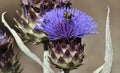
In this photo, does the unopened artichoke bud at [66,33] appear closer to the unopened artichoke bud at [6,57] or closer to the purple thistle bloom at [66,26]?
the purple thistle bloom at [66,26]

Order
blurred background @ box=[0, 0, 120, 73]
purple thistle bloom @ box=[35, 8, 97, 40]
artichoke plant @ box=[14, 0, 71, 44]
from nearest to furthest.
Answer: purple thistle bloom @ box=[35, 8, 97, 40], artichoke plant @ box=[14, 0, 71, 44], blurred background @ box=[0, 0, 120, 73]

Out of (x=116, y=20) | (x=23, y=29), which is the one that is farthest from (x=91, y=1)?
(x=23, y=29)

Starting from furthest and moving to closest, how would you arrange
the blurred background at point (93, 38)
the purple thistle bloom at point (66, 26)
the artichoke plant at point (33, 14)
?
the blurred background at point (93, 38), the artichoke plant at point (33, 14), the purple thistle bloom at point (66, 26)

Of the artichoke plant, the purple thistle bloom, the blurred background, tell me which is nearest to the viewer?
the purple thistle bloom

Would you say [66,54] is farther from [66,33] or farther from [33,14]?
[33,14]

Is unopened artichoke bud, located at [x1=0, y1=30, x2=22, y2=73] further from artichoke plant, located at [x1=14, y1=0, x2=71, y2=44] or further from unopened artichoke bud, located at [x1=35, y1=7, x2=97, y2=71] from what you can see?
unopened artichoke bud, located at [x1=35, y1=7, x2=97, y2=71]

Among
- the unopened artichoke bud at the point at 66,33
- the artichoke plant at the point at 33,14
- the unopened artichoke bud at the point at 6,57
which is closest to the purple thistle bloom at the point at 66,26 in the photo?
the unopened artichoke bud at the point at 66,33

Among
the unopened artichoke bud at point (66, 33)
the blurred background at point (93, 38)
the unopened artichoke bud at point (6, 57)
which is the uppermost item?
the unopened artichoke bud at point (66, 33)

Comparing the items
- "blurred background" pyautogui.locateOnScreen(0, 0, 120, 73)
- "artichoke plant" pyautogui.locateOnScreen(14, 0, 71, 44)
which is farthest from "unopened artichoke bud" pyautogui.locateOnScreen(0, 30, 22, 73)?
"blurred background" pyautogui.locateOnScreen(0, 0, 120, 73)
